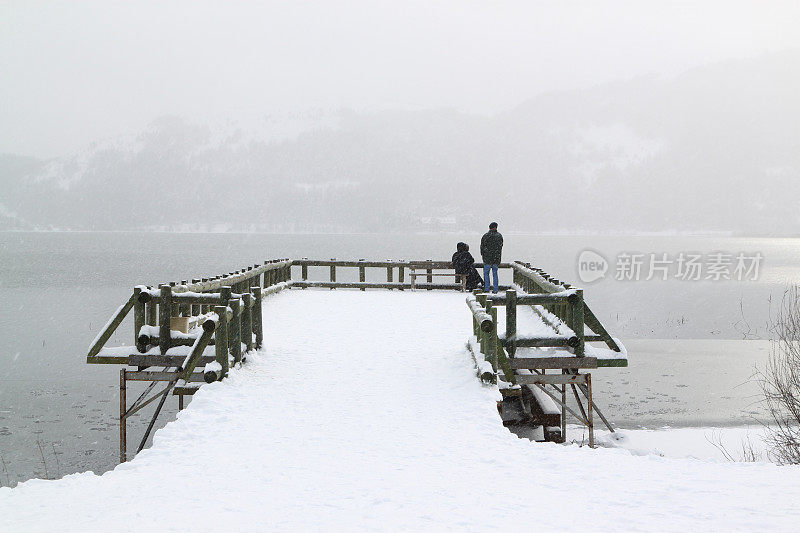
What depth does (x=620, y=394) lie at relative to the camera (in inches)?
1061

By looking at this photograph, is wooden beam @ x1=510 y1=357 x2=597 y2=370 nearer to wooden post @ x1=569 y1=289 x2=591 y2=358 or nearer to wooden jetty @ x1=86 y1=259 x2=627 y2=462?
wooden jetty @ x1=86 y1=259 x2=627 y2=462

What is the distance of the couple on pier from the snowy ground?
399 inches

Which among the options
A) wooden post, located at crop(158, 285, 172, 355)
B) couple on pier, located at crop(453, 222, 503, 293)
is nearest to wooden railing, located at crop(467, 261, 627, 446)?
wooden post, located at crop(158, 285, 172, 355)

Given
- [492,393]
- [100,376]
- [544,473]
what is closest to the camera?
[544,473]

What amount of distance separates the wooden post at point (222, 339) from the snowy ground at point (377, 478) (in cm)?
31

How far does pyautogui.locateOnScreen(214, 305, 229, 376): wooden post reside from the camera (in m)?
10.7

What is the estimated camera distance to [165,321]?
11.2 meters

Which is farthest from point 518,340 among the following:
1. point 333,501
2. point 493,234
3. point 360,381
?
point 493,234

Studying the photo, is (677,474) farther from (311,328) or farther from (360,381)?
(311,328)

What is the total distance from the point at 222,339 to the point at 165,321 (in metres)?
1.12

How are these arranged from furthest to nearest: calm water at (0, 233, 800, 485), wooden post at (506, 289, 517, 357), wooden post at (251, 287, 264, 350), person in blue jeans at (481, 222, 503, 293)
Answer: calm water at (0, 233, 800, 485) < person in blue jeans at (481, 222, 503, 293) < wooden post at (251, 287, 264, 350) < wooden post at (506, 289, 517, 357)

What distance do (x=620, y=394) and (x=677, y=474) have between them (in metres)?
20.6

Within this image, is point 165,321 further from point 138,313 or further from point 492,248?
point 492,248
